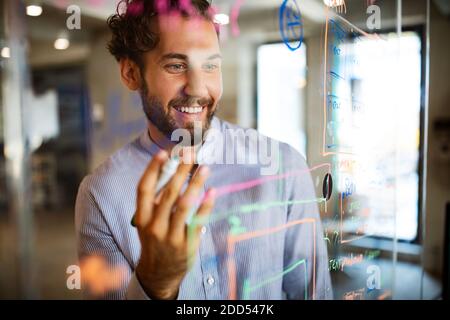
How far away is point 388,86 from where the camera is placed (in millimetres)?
1996

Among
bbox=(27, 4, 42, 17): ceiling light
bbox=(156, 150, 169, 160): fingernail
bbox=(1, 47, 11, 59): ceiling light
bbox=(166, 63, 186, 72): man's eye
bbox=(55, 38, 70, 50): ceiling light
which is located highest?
bbox=(27, 4, 42, 17): ceiling light

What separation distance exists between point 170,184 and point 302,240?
0.55m

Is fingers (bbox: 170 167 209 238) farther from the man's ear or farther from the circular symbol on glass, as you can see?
the circular symbol on glass

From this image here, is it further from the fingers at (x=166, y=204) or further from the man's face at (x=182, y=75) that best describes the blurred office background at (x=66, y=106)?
the fingers at (x=166, y=204)

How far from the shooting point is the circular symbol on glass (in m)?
1.33

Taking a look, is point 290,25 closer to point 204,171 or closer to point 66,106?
point 204,171

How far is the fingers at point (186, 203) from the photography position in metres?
1.15

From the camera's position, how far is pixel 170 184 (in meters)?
1.14

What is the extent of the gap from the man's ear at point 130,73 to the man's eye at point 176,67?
0.27ft

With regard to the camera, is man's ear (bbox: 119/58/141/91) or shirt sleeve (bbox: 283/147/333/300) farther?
shirt sleeve (bbox: 283/147/333/300)

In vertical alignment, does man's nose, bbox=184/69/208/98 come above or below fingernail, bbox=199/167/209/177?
above

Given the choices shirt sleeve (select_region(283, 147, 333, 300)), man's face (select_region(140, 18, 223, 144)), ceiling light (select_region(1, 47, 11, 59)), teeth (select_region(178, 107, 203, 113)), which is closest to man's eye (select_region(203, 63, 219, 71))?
man's face (select_region(140, 18, 223, 144))
